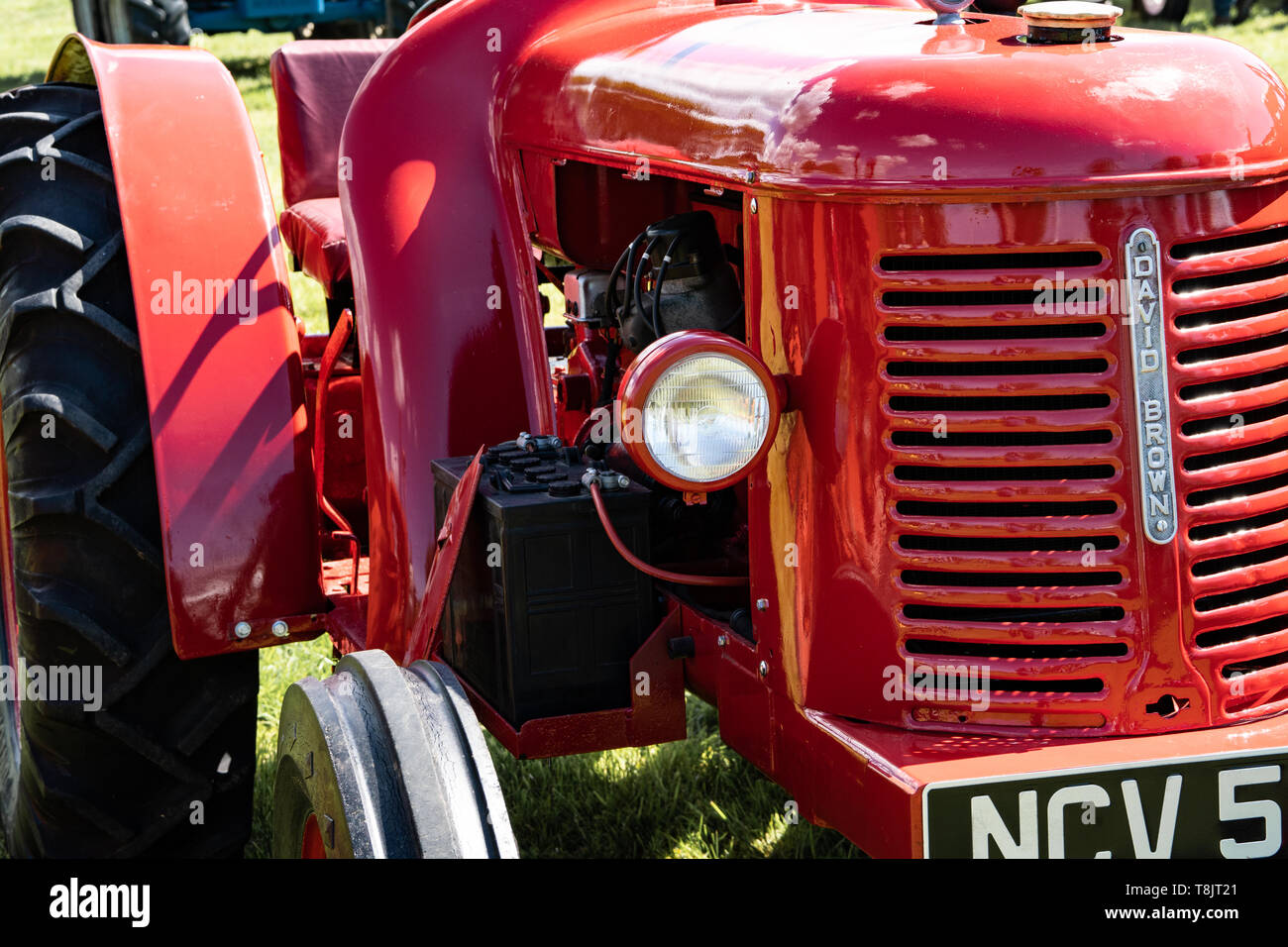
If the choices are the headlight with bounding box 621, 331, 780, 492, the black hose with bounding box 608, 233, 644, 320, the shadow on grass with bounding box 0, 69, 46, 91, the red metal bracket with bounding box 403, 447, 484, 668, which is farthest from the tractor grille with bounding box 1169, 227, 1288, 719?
the shadow on grass with bounding box 0, 69, 46, 91

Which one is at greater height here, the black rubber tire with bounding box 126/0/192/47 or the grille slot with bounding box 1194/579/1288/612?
the black rubber tire with bounding box 126/0/192/47

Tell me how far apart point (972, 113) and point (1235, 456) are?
2.02ft

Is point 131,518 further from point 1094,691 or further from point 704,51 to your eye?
point 1094,691

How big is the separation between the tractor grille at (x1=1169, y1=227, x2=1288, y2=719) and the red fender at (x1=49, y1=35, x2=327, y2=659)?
65.3 inches

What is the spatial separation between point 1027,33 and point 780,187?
0.50 metres

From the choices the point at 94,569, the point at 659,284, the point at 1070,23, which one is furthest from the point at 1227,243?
the point at 94,569

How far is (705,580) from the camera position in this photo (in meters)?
2.49

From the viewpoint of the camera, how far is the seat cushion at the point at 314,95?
15.1 feet

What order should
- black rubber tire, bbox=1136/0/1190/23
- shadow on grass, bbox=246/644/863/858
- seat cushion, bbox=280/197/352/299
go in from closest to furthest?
shadow on grass, bbox=246/644/863/858 → seat cushion, bbox=280/197/352/299 → black rubber tire, bbox=1136/0/1190/23

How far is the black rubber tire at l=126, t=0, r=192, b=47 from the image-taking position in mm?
12367

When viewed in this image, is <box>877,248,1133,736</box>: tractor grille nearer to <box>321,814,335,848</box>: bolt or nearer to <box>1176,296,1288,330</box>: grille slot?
<box>1176,296,1288,330</box>: grille slot

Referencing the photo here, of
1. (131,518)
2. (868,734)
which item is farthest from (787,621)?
(131,518)
